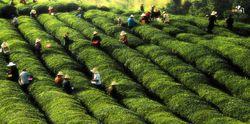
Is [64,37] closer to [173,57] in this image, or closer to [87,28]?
[87,28]

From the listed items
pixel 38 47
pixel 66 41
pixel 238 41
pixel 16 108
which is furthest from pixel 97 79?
pixel 238 41

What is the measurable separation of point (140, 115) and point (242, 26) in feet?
100

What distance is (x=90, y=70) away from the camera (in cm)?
4412

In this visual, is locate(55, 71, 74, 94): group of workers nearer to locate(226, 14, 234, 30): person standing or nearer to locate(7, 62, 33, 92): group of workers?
locate(7, 62, 33, 92): group of workers

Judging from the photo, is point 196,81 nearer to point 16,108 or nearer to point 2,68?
point 16,108

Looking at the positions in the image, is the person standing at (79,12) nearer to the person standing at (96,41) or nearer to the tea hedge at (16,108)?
the person standing at (96,41)

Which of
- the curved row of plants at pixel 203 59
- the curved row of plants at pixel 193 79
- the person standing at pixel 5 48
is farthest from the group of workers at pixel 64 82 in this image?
the curved row of plants at pixel 203 59

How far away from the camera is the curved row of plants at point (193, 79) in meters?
34.7

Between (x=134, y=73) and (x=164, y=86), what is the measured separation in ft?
18.1

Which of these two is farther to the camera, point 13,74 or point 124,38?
point 124,38

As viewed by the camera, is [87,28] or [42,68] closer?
[42,68]

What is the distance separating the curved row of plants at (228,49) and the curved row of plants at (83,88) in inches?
561

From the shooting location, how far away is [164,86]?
39.1m

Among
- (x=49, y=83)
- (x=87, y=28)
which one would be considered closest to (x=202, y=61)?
(x=49, y=83)
